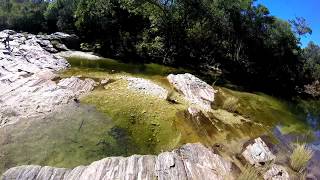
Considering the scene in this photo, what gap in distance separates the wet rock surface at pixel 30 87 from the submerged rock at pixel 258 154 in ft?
22.9

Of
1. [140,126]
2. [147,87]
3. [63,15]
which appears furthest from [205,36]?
[140,126]

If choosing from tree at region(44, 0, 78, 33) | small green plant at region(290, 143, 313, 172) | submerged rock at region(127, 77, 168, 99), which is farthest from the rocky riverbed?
tree at region(44, 0, 78, 33)

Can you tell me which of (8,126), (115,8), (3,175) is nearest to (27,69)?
(8,126)

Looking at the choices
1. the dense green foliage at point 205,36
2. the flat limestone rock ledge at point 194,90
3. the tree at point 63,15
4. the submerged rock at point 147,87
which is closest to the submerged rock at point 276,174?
the flat limestone rock ledge at point 194,90

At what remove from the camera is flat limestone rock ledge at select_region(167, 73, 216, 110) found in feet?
53.3

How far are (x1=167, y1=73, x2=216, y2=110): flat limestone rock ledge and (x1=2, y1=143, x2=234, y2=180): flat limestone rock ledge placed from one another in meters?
5.10

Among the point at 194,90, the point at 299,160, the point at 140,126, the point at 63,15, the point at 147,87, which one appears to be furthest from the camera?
the point at 63,15

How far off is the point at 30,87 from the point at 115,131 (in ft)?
16.9

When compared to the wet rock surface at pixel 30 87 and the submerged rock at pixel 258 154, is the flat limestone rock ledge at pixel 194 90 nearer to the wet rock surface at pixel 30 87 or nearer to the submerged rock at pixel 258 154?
the submerged rock at pixel 258 154

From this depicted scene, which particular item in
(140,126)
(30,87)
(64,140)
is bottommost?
(30,87)

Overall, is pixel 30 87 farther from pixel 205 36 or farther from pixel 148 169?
pixel 205 36

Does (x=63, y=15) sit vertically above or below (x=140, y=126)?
below

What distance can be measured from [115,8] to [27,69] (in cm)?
1934

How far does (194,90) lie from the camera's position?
683 inches
